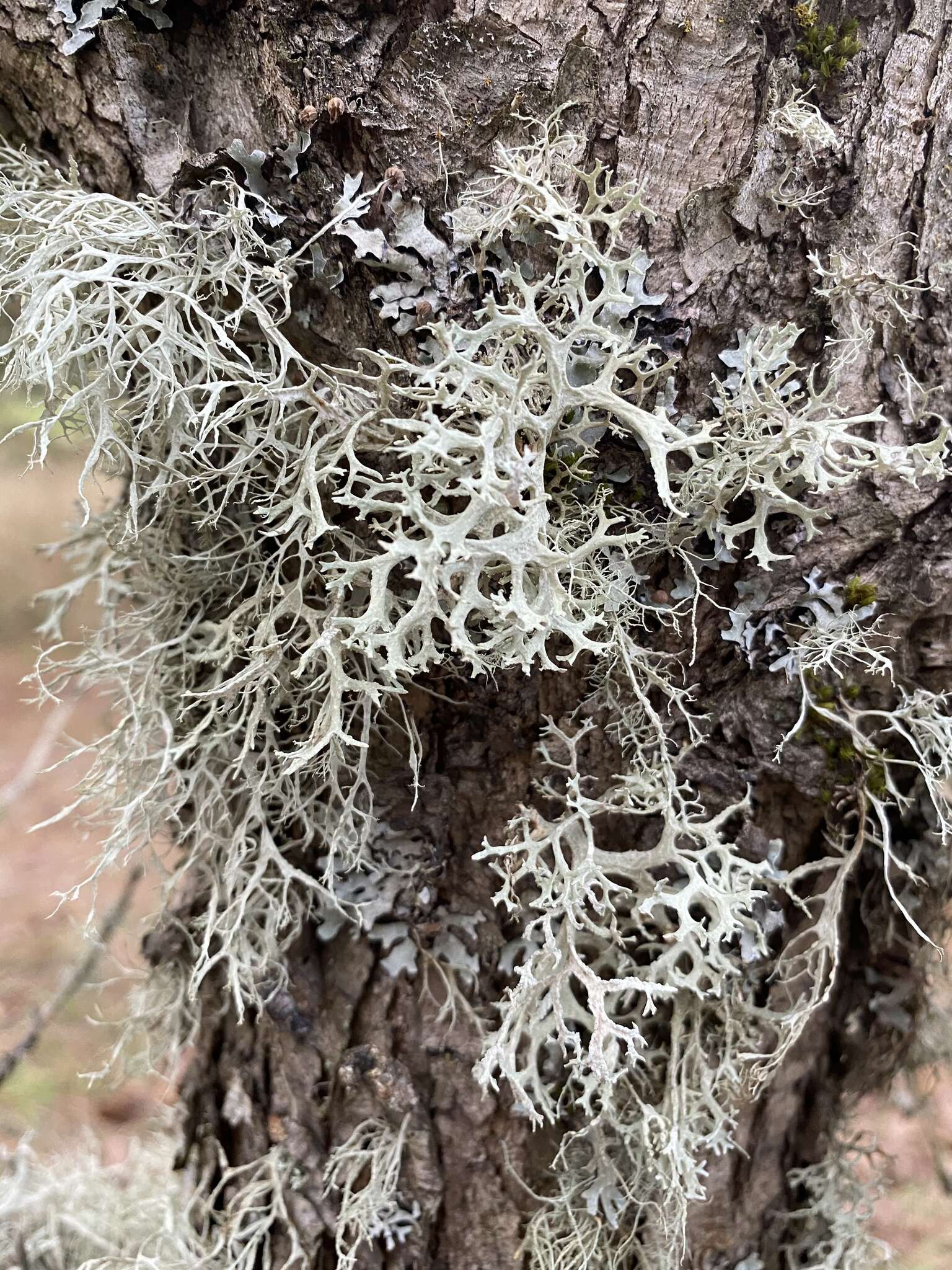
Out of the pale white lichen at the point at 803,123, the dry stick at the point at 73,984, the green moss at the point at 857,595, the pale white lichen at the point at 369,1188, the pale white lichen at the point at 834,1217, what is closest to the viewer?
the pale white lichen at the point at 803,123

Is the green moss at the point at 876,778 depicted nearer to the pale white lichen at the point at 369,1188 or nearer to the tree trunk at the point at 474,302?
the tree trunk at the point at 474,302

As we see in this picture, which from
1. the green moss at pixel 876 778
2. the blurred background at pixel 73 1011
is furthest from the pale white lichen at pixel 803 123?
the blurred background at pixel 73 1011

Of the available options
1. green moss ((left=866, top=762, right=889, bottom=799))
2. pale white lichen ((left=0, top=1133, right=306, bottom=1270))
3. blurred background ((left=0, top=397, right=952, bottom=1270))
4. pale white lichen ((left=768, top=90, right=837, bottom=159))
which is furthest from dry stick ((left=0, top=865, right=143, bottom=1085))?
pale white lichen ((left=768, top=90, right=837, bottom=159))

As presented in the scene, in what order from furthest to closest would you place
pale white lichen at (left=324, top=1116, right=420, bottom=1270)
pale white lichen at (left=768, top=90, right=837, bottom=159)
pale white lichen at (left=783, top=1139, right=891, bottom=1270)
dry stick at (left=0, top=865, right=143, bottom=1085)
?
dry stick at (left=0, top=865, right=143, bottom=1085) < pale white lichen at (left=783, top=1139, right=891, bottom=1270) < pale white lichen at (left=324, top=1116, right=420, bottom=1270) < pale white lichen at (left=768, top=90, right=837, bottom=159)

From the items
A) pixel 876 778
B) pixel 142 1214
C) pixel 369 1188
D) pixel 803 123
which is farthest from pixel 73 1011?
pixel 803 123

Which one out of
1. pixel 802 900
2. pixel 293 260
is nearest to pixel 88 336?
pixel 293 260

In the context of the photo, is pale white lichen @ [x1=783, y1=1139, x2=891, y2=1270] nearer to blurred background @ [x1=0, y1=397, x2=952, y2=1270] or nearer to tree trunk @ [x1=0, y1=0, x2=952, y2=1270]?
blurred background @ [x1=0, y1=397, x2=952, y2=1270]

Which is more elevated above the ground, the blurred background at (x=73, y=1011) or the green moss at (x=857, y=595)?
the green moss at (x=857, y=595)

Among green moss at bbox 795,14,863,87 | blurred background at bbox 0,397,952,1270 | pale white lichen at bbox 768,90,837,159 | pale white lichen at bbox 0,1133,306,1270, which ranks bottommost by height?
blurred background at bbox 0,397,952,1270
